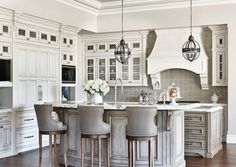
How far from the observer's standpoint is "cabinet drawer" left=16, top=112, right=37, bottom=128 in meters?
7.54

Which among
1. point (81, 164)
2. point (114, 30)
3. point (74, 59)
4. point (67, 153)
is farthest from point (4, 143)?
point (114, 30)

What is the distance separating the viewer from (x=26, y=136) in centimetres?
775

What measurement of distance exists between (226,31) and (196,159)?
3403 mm

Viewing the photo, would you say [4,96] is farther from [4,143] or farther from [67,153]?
[67,153]

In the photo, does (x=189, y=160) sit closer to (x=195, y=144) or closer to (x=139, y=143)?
(x=195, y=144)

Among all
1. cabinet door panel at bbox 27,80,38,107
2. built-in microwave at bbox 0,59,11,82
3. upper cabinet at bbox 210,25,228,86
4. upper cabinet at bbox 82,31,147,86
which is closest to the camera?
built-in microwave at bbox 0,59,11,82

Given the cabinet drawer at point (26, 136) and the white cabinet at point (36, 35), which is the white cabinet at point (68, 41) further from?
the cabinet drawer at point (26, 136)

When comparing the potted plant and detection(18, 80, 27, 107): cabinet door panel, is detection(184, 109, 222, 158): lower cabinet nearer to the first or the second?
the potted plant

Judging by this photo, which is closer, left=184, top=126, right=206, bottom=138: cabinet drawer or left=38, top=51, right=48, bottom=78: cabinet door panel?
left=184, top=126, right=206, bottom=138: cabinet drawer

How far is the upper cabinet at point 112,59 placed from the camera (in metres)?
9.75

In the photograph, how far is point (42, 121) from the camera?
5.98m

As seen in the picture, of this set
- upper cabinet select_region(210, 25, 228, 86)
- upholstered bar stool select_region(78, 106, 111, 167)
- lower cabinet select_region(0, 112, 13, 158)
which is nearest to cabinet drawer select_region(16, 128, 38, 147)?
lower cabinet select_region(0, 112, 13, 158)

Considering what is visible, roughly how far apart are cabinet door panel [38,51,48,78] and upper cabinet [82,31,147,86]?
2.11 meters

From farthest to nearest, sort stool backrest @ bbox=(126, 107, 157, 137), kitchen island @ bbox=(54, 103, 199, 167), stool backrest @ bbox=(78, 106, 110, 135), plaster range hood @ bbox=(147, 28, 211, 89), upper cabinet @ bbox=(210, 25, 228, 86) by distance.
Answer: plaster range hood @ bbox=(147, 28, 211, 89) < upper cabinet @ bbox=(210, 25, 228, 86) < kitchen island @ bbox=(54, 103, 199, 167) < stool backrest @ bbox=(78, 106, 110, 135) < stool backrest @ bbox=(126, 107, 157, 137)
